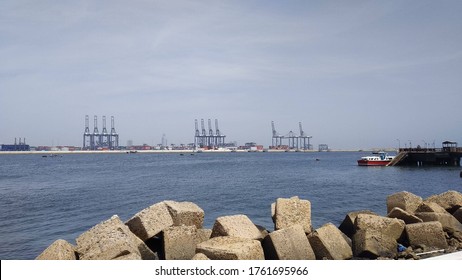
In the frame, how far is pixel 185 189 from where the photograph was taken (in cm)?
3456

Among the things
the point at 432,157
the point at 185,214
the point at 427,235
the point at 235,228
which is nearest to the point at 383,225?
the point at 427,235

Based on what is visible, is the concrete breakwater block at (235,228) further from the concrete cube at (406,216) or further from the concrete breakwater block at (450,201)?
the concrete breakwater block at (450,201)

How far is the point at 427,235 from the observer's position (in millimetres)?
9664

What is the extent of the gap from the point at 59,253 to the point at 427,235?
806cm

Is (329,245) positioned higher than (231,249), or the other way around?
(231,249)

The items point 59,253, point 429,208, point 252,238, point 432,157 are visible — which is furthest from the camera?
point 432,157

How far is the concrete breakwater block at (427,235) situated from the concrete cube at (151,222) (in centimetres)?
566

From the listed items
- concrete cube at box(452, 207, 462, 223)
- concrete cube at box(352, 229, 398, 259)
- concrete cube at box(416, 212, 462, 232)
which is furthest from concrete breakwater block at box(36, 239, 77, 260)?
concrete cube at box(452, 207, 462, 223)

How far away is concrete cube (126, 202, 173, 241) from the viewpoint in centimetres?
892

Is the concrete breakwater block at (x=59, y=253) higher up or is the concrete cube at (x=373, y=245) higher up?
the concrete breakwater block at (x=59, y=253)

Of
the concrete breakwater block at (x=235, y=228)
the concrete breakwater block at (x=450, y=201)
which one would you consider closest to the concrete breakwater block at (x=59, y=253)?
the concrete breakwater block at (x=235, y=228)

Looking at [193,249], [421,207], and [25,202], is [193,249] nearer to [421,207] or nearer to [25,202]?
[421,207]

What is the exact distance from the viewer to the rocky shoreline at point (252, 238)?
747 centimetres

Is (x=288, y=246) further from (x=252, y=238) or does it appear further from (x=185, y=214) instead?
(x=185, y=214)
